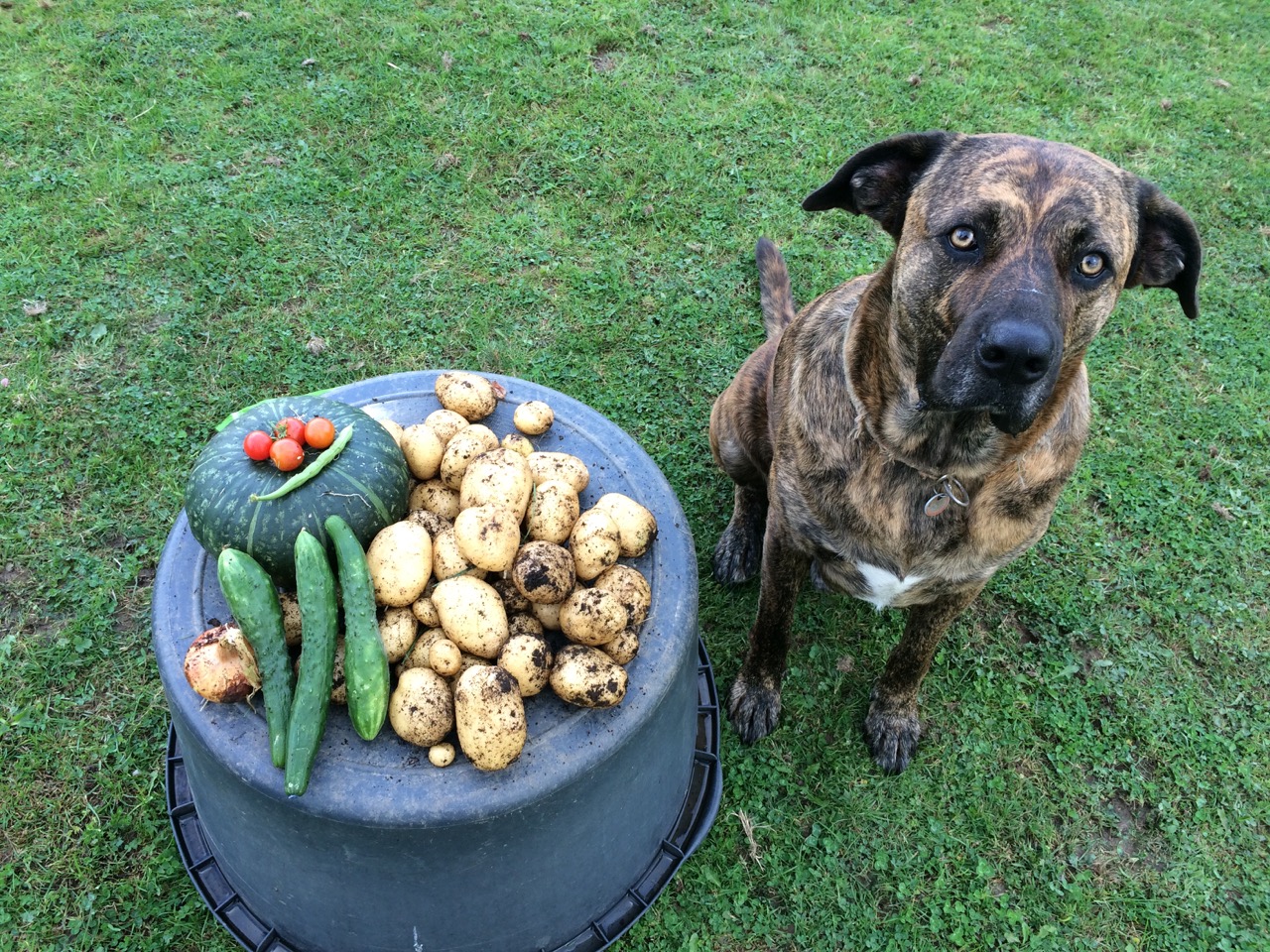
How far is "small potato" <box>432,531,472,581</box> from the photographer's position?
2416 millimetres

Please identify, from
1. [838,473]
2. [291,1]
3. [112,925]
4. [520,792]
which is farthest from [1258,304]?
[291,1]

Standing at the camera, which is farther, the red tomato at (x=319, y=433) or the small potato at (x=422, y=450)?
the small potato at (x=422, y=450)

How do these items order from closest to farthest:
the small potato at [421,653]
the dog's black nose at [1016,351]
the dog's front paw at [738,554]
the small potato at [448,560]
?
the dog's black nose at [1016,351]
the small potato at [421,653]
the small potato at [448,560]
the dog's front paw at [738,554]

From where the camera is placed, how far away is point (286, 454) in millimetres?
2340

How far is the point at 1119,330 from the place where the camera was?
5.20m

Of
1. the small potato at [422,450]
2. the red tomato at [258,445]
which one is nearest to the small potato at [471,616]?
the small potato at [422,450]

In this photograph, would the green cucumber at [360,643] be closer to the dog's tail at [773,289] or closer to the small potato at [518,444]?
the small potato at [518,444]

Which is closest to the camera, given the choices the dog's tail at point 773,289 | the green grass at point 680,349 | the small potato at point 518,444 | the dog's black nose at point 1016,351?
the dog's black nose at point 1016,351

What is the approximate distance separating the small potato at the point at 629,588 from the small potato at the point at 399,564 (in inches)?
21.1

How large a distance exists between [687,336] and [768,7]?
4.07 m

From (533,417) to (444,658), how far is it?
3.27 ft

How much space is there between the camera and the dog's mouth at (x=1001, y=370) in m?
2.09

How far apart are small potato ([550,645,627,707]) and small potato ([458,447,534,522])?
19.0 inches

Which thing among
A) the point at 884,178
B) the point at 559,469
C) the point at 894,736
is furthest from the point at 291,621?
the point at 894,736
